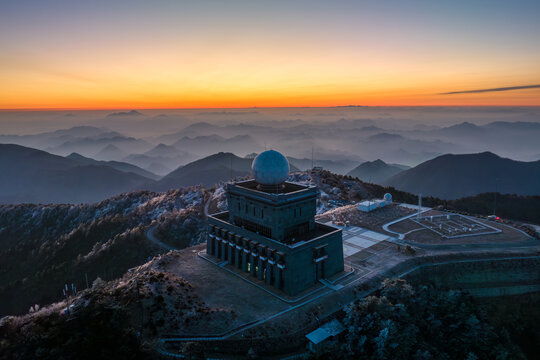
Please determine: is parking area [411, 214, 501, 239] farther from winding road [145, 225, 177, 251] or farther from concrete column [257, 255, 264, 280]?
winding road [145, 225, 177, 251]

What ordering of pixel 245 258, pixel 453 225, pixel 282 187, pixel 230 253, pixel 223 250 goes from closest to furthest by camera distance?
pixel 245 258 < pixel 282 187 < pixel 230 253 < pixel 223 250 < pixel 453 225

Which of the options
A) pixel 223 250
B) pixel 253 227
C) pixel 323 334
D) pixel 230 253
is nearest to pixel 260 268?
pixel 253 227

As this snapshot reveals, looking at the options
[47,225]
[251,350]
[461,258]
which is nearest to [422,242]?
[461,258]

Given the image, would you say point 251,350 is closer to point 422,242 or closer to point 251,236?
point 251,236

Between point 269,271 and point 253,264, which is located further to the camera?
point 253,264

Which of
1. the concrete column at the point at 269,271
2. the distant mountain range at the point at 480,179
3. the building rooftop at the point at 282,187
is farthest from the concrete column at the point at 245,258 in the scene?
the distant mountain range at the point at 480,179

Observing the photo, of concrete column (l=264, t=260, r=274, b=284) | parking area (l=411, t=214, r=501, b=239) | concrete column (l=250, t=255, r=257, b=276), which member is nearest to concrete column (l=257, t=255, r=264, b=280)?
concrete column (l=250, t=255, r=257, b=276)

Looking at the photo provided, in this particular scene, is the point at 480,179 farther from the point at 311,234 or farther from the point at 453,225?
the point at 311,234

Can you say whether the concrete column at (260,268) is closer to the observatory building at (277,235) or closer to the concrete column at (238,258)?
the observatory building at (277,235)
